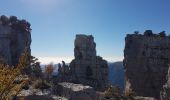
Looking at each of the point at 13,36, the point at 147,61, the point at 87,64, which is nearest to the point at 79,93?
the point at 13,36

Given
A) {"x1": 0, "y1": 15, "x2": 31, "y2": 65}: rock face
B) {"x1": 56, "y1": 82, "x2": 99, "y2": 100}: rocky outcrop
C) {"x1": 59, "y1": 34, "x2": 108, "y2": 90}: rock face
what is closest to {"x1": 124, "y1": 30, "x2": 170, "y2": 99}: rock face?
{"x1": 59, "y1": 34, "x2": 108, "y2": 90}: rock face

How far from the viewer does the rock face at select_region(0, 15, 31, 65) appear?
79.0 meters

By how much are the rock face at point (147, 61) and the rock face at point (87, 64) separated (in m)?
7.64

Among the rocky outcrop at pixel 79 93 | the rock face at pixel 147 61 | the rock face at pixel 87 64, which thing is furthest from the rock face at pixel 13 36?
the rocky outcrop at pixel 79 93

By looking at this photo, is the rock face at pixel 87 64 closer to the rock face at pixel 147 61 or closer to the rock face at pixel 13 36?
the rock face at pixel 147 61

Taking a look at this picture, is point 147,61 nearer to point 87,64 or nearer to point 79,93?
point 87,64

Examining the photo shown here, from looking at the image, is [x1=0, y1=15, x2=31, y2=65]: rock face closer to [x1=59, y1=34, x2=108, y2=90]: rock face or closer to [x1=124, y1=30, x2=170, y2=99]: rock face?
[x1=59, y1=34, x2=108, y2=90]: rock face

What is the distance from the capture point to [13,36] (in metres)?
81.5

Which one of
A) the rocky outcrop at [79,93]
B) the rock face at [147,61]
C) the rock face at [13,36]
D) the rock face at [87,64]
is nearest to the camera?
the rocky outcrop at [79,93]

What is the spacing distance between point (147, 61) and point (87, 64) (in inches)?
651

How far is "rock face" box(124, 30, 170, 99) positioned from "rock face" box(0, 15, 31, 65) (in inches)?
1091

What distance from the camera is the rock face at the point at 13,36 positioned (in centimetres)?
7900

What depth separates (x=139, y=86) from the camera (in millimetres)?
85562

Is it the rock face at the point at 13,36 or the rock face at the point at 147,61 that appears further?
the rock face at the point at 147,61
